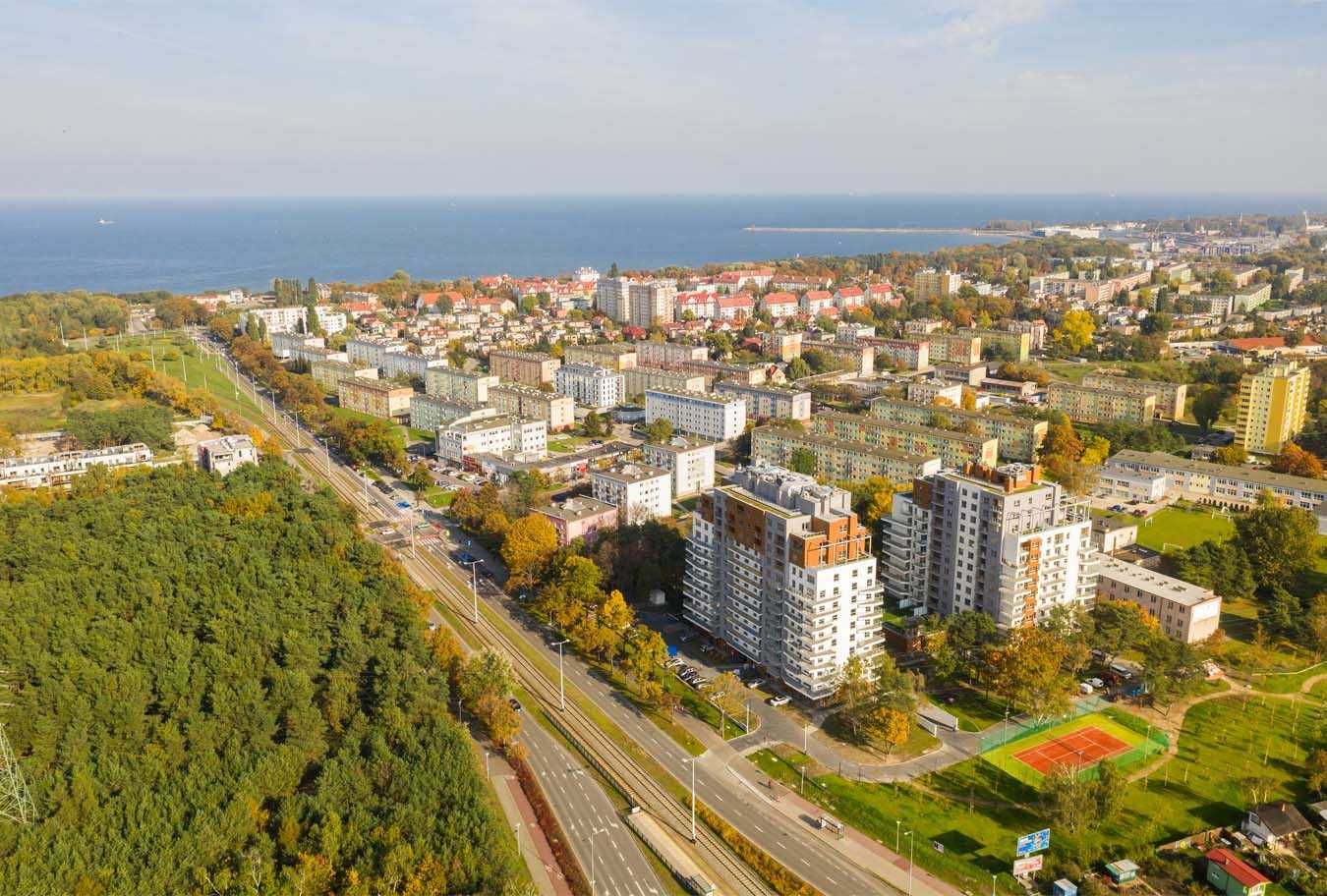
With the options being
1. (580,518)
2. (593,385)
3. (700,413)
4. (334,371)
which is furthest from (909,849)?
(334,371)

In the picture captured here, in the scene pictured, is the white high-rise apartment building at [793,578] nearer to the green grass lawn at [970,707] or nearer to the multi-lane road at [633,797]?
the green grass lawn at [970,707]

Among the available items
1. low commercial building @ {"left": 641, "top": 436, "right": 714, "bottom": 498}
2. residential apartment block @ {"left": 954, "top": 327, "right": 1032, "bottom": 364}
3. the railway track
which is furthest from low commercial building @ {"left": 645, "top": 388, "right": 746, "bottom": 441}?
residential apartment block @ {"left": 954, "top": 327, "right": 1032, "bottom": 364}

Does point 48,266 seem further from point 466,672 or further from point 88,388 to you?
point 466,672

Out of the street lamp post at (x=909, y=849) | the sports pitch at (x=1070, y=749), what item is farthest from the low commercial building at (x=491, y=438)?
the street lamp post at (x=909, y=849)

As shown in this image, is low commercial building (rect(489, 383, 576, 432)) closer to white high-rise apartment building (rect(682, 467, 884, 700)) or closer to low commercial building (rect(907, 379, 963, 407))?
low commercial building (rect(907, 379, 963, 407))

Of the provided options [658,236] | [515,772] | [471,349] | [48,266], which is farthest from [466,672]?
[658,236]

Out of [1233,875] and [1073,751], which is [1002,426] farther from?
[1233,875]
